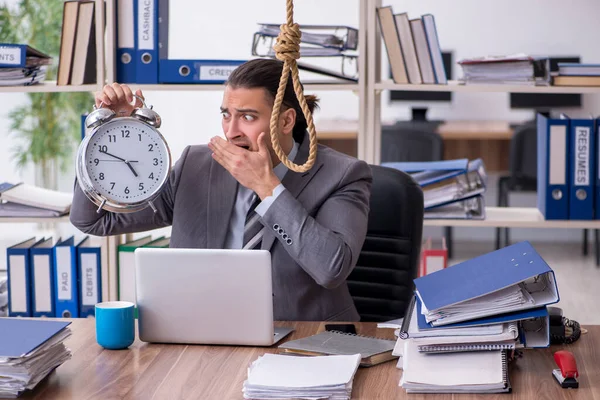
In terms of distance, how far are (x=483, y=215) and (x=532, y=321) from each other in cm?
139

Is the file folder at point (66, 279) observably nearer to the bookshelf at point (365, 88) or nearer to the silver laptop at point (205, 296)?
the bookshelf at point (365, 88)

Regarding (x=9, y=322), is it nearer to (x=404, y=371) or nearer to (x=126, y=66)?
(x=404, y=371)

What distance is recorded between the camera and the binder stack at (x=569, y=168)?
2826 millimetres

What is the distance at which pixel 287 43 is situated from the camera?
155 cm

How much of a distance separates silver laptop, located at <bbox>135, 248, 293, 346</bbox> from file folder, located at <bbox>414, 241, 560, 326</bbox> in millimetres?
307

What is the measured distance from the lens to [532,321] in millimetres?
1516

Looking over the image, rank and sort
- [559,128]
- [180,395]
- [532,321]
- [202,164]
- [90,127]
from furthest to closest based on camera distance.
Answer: [559,128] → [202,164] → [90,127] → [532,321] → [180,395]

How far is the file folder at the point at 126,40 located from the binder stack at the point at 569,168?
1426 mm

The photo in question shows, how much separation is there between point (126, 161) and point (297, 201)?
393 millimetres

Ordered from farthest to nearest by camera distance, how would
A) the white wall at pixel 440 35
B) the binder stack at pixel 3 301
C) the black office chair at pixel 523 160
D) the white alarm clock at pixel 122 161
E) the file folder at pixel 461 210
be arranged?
the white wall at pixel 440 35, the black office chair at pixel 523 160, the binder stack at pixel 3 301, the file folder at pixel 461 210, the white alarm clock at pixel 122 161

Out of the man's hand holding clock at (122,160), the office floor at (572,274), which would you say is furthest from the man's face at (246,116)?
the office floor at (572,274)

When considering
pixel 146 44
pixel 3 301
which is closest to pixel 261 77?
pixel 146 44

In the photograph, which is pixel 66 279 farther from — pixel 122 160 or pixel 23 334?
pixel 23 334

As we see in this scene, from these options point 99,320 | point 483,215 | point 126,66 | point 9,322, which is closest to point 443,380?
point 99,320
